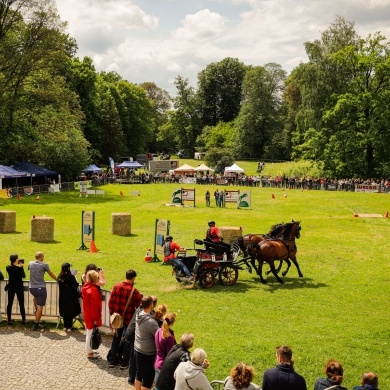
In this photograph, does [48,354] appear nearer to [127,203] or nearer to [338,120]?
[127,203]

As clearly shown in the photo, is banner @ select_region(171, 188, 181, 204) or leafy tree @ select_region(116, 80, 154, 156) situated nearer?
banner @ select_region(171, 188, 181, 204)

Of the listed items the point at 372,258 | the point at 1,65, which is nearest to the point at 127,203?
the point at 1,65

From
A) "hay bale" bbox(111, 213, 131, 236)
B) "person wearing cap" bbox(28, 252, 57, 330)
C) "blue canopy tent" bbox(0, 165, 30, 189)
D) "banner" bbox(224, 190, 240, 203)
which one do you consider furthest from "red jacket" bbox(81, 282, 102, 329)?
"blue canopy tent" bbox(0, 165, 30, 189)

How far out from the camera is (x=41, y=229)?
2508 centimetres

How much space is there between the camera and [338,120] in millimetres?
61219

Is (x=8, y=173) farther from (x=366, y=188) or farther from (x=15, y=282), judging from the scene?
(x=15, y=282)

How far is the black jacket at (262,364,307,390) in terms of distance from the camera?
22.6 feet

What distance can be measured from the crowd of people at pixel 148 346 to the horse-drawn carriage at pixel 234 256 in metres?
5.47

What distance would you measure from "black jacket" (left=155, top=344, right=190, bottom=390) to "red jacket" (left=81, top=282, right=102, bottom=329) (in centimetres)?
329

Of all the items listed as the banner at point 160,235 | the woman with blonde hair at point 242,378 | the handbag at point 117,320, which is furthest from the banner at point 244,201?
the woman with blonde hair at point 242,378

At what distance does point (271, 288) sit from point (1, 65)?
41.2 m

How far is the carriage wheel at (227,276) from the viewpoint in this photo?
17.6 meters

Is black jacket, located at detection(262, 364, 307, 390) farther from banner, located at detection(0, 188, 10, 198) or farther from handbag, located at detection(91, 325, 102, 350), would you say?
banner, located at detection(0, 188, 10, 198)

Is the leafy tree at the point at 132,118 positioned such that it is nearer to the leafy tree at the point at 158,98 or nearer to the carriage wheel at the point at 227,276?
the leafy tree at the point at 158,98
